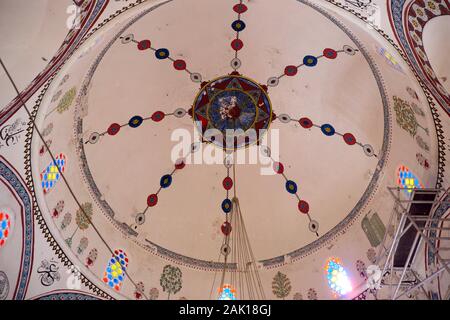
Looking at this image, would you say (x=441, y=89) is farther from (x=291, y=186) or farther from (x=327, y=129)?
(x=291, y=186)

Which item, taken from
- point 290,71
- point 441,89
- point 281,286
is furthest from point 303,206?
point 441,89

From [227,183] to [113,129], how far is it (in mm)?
3133

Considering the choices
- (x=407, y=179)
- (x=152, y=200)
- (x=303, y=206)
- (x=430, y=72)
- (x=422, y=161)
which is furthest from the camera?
(x=303, y=206)

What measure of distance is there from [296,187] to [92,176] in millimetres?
4885

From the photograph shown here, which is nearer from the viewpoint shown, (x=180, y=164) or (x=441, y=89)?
(x=441, y=89)

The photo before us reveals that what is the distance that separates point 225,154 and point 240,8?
3829 millimetres

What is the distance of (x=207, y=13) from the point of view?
10500 millimetres

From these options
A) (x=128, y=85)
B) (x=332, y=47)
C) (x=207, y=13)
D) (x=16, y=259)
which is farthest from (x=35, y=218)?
(x=332, y=47)

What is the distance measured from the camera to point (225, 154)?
41.9 ft

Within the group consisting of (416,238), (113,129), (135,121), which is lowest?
(416,238)

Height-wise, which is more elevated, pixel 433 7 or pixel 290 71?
pixel 290 71

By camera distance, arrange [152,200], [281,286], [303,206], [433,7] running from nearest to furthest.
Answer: [433,7]
[281,286]
[152,200]
[303,206]

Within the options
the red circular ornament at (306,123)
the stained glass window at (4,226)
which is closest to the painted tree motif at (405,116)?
the red circular ornament at (306,123)

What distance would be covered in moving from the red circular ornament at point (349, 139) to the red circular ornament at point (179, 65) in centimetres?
404
